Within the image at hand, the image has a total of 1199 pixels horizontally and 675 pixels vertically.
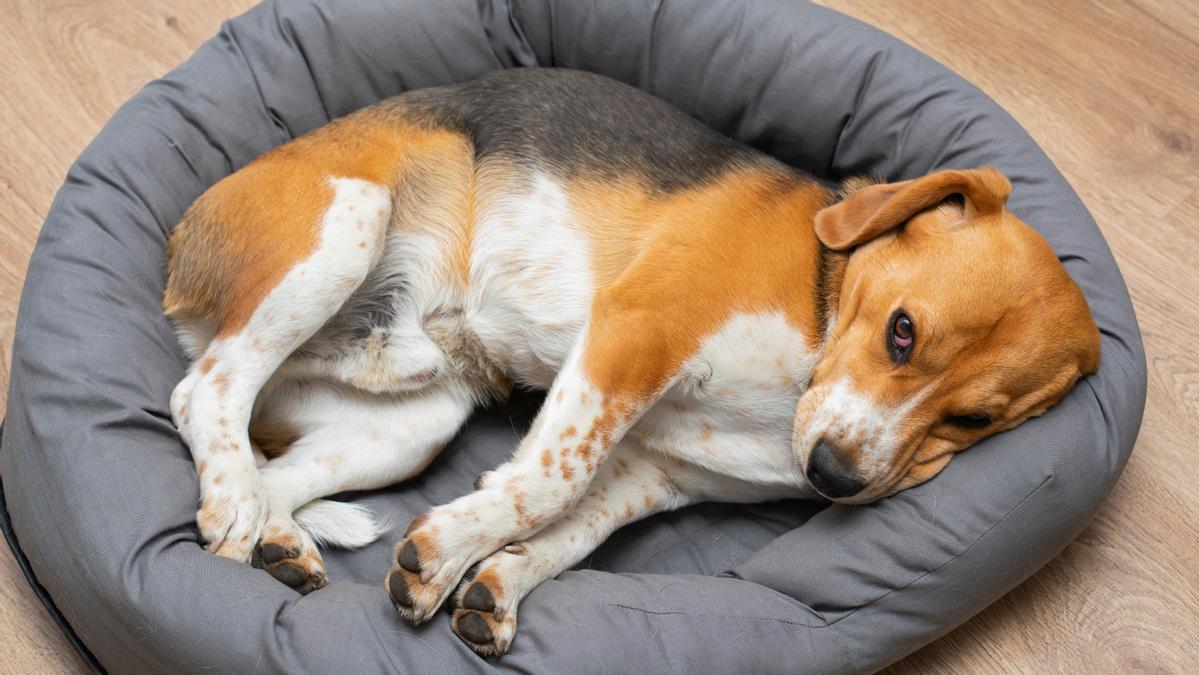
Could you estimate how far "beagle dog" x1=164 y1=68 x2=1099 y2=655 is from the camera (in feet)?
7.40

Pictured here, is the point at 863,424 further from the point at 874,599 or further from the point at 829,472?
the point at 874,599

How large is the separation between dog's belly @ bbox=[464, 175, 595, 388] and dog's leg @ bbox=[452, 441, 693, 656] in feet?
1.01

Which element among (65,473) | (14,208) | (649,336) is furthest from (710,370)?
(14,208)

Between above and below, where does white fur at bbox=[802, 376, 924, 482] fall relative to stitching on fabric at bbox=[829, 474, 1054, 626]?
above

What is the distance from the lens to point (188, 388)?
2498 millimetres

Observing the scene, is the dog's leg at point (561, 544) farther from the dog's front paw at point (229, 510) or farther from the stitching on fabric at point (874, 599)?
the dog's front paw at point (229, 510)

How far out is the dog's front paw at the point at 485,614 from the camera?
220 centimetres

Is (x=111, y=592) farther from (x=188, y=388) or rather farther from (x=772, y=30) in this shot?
(x=772, y=30)

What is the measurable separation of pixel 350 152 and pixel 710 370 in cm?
104

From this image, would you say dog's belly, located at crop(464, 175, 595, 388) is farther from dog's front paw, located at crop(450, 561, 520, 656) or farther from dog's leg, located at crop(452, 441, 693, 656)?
dog's front paw, located at crop(450, 561, 520, 656)

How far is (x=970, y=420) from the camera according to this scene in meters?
2.37

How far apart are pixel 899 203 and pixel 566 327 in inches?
31.6

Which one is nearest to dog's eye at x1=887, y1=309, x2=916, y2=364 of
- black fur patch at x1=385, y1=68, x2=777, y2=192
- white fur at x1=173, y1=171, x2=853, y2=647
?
white fur at x1=173, y1=171, x2=853, y2=647

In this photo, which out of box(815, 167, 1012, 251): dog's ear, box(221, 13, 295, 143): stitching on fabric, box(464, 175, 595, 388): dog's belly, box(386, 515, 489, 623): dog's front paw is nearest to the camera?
box(386, 515, 489, 623): dog's front paw
